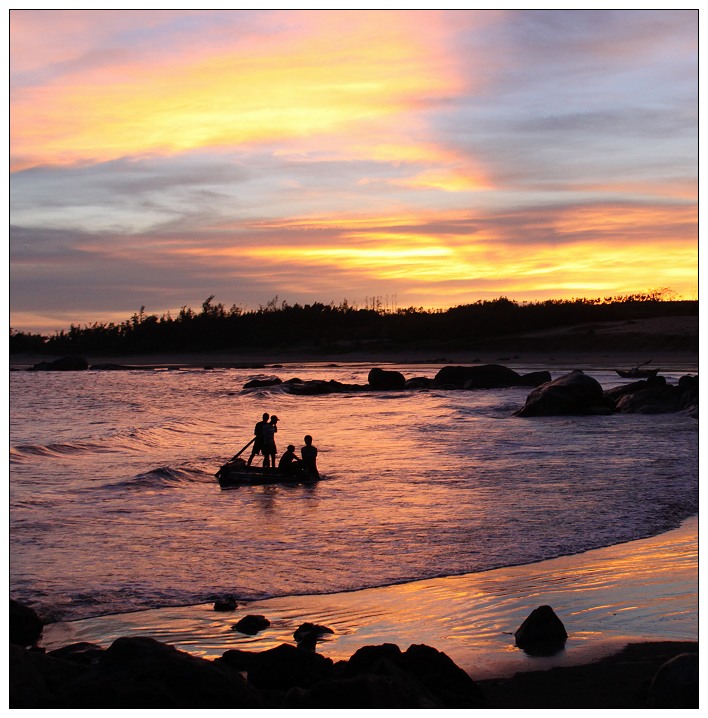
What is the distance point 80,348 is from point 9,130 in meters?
92.8

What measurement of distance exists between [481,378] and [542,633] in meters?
35.3

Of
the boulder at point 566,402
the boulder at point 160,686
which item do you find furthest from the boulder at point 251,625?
the boulder at point 566,402

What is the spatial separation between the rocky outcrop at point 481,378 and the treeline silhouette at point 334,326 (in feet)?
88.8

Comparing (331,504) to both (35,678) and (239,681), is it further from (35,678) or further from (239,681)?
(35,678)

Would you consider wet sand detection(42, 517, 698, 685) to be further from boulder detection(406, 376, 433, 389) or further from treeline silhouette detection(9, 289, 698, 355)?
treeline silhouette detection(9, 289, 698, 355)

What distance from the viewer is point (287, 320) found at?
8931 cm

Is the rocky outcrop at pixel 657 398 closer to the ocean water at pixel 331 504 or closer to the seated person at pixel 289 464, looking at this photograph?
the ocean water at pixel 331 504

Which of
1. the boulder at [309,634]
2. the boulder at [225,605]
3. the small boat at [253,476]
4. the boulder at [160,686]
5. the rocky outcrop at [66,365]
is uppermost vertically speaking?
the rocky outcrop at [66,365]

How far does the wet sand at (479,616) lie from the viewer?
7047 mm

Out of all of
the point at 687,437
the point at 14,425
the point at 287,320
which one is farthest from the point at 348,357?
the point at 687,437

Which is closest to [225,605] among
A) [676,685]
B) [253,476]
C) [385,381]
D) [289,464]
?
[676,685]

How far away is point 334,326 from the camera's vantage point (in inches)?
3346

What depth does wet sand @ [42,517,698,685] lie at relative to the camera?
7047 millimetres
